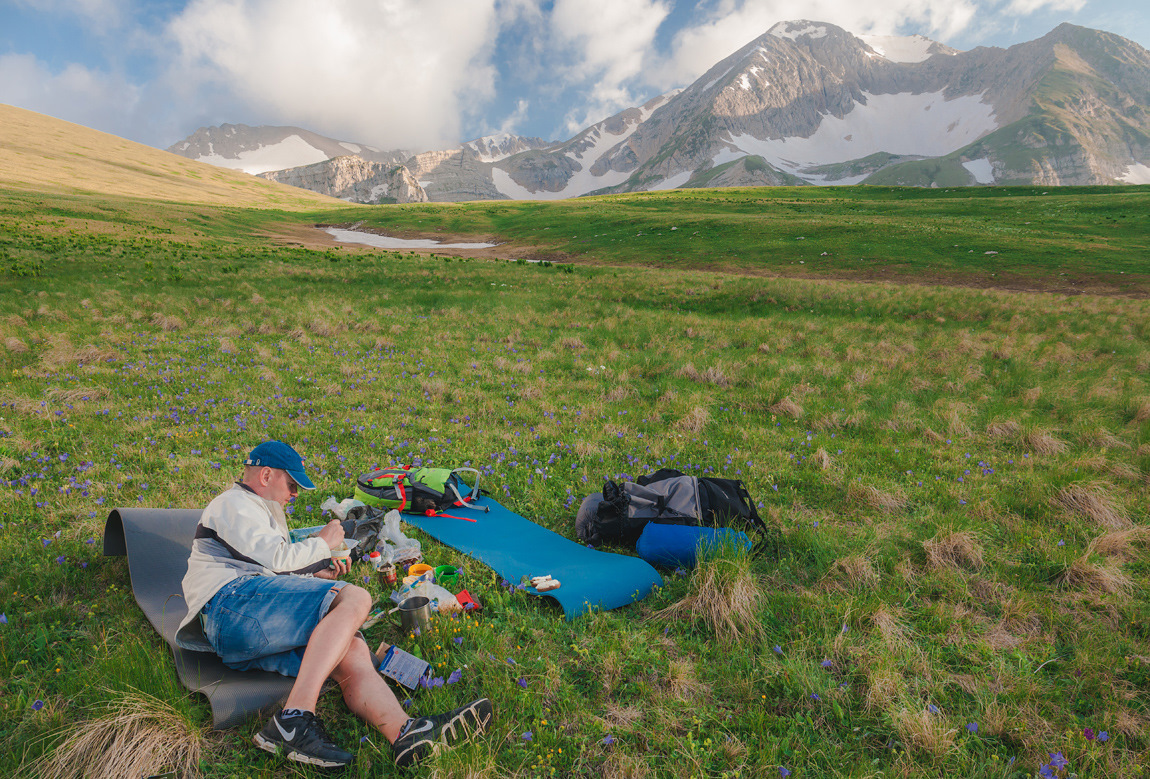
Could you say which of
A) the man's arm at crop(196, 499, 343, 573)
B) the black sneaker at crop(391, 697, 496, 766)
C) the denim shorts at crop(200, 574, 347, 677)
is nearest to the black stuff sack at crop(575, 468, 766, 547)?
the black sneaker at crop(391, 697, 496, 766)

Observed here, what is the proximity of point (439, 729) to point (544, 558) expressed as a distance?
2.25 metres

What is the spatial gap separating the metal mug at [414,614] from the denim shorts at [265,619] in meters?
0.65

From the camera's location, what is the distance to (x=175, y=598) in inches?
162

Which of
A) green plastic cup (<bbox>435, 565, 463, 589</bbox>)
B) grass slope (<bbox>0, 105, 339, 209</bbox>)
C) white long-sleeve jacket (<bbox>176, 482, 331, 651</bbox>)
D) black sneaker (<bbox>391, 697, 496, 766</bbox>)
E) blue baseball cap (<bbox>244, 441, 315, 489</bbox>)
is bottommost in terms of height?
green plastic cup (<bbox>435, 565, 463, 589</bbox>)

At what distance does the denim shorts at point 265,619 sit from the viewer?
3396 mm

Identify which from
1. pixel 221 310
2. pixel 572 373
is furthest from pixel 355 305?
pixel 572 373

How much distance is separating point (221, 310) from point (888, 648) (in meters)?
19.3

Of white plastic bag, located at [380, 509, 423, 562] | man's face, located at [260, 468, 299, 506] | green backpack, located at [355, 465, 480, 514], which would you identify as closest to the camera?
man's face, located at [260, 468, 299, 506]

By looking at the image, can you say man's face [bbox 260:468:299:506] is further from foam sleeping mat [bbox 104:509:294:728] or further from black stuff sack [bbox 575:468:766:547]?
black stuff sack [bbox 575:468:766:547]

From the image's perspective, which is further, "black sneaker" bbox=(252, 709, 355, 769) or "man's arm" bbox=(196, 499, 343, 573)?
"man's arm" bbox=(196, 499, 343, 573)

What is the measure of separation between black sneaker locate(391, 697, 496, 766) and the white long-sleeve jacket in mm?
1562

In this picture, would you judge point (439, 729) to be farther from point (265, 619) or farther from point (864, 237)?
point (864, 237)

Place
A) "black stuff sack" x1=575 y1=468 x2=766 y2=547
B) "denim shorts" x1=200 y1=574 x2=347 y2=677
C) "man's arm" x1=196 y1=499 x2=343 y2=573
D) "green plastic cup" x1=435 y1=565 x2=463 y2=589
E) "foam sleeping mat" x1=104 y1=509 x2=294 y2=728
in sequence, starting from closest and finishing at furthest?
"foam sleeping mat" x1=104 y1=509 x2=294 y2=728 < "denim shorts" x1=200 y1=574 x2=347 y2=677 < "man's arm" x1=196 y1=499 x2=343 y2=573 < "green plastic cup" x1=435 y1=565 x2=463 y2=589 < "black stuff sack" x1=575 y1=468 x2=766 y2=547

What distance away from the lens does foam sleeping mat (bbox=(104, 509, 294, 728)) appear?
3.25 meters
